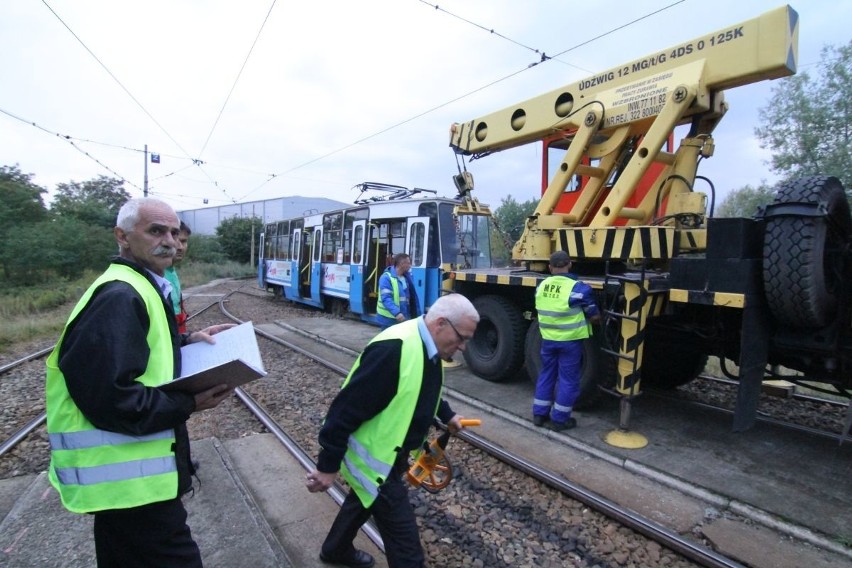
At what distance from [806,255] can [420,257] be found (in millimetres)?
7558

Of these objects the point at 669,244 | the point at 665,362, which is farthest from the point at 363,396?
the point at 665,362

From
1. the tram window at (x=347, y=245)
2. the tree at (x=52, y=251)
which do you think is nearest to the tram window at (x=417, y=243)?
the tram window at (x=347, y=245)

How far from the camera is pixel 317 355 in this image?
8.68 meters

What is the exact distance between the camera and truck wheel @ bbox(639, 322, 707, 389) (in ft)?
18.6

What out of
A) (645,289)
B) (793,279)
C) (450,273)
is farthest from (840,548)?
(450,273)

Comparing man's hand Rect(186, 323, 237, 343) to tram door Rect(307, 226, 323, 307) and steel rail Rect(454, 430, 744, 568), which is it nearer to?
steel rail Rect(454, 430, 744, 568)

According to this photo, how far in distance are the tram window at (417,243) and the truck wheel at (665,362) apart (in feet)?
17.6

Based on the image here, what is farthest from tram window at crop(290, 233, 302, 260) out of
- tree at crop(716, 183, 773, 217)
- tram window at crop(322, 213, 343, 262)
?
tree at crop(716, 183, 773, 217)

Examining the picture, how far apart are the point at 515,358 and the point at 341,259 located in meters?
7.87

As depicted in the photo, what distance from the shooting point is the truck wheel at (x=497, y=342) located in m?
6.53

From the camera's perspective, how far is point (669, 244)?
500 cm

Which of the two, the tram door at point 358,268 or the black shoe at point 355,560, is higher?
the tram door at point 358,268

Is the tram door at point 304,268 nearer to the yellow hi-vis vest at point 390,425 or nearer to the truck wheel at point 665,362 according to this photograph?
the truck wheel at point 665,362

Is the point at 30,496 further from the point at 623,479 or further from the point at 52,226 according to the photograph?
the point at 52,226
